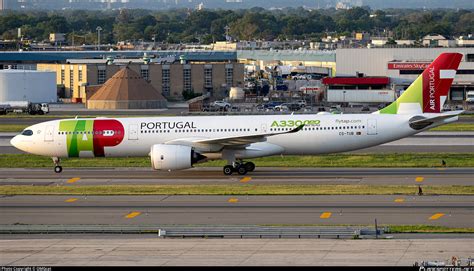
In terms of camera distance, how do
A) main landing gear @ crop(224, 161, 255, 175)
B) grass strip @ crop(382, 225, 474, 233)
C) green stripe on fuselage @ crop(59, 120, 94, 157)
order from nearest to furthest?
grass strip @ crop(382, 225, 474, 233)
main landing gear @ crop(224, 161, 255, 175)
green stripe on fuselage @ crop(59, 120, 94, 157)

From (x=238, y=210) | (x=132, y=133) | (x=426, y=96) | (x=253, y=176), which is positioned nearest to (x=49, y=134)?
(x=132, y=133)

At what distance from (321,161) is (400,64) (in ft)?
238

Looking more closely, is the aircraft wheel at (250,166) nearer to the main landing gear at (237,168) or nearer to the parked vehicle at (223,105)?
the main landing gear at (237,168)

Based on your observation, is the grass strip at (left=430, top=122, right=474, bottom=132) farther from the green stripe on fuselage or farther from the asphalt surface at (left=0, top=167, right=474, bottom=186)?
the green stripe on fuselage

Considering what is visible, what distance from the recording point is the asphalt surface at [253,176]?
5391 cm

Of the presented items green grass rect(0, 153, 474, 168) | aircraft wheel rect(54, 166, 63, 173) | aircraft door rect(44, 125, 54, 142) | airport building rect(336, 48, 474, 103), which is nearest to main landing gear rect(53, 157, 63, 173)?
aircraft wheel rect(54, 166, 63, 173)

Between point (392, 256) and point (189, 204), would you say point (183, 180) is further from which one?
point (392, 256)

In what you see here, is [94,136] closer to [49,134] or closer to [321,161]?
[49,134]

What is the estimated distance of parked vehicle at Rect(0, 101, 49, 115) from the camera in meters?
113

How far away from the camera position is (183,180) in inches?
2170

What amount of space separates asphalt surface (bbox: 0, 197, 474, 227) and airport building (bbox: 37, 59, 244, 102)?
288ft

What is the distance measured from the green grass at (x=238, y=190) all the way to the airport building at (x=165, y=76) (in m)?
82.8

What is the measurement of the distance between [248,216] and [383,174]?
15887mm

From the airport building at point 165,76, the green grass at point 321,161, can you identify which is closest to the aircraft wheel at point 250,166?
the green grass at point 321,161
